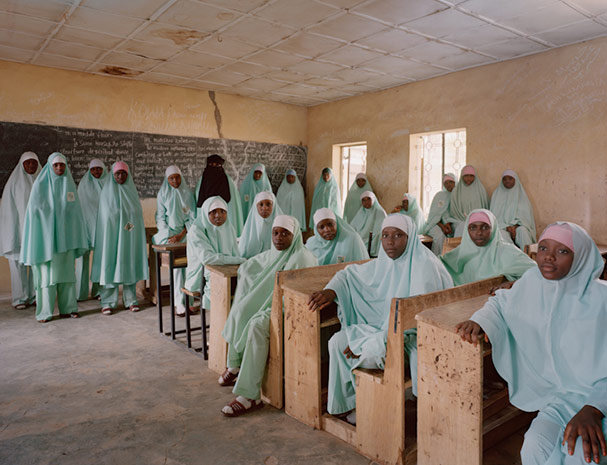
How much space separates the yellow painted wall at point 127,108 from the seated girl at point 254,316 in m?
4.34

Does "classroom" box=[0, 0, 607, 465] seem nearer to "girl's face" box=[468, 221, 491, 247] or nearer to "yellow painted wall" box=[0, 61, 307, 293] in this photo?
"yellow painted wall" box=[0, 61, 307, 293]

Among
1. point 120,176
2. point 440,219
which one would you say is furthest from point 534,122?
point 120,176

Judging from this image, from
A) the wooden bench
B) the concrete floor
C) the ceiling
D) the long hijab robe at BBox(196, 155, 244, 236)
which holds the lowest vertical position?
the concrete floor

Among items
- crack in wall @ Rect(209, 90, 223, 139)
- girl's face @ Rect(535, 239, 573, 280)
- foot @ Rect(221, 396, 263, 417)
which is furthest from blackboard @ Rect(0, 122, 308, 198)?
girl's face @ Rect(535, 239, 573, 280)

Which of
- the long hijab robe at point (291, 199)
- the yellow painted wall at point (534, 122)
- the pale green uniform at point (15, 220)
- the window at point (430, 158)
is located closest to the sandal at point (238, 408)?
the pale green uniform at point (15, 220)

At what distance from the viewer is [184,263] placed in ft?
15.8

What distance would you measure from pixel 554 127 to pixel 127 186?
5121mm

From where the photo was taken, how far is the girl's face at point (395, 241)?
8.70 feet

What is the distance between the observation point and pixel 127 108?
686 cm

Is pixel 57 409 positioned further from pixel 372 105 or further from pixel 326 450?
pixel 372 105

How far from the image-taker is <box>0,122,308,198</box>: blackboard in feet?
19.8

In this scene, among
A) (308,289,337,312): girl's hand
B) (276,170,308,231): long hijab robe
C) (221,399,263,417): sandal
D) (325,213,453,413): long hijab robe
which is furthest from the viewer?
(276,170,308,231): long hijab robe

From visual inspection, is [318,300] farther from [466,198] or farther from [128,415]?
[466,198]

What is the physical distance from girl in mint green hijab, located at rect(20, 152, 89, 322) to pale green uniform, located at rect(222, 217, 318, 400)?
2784 millimetres
